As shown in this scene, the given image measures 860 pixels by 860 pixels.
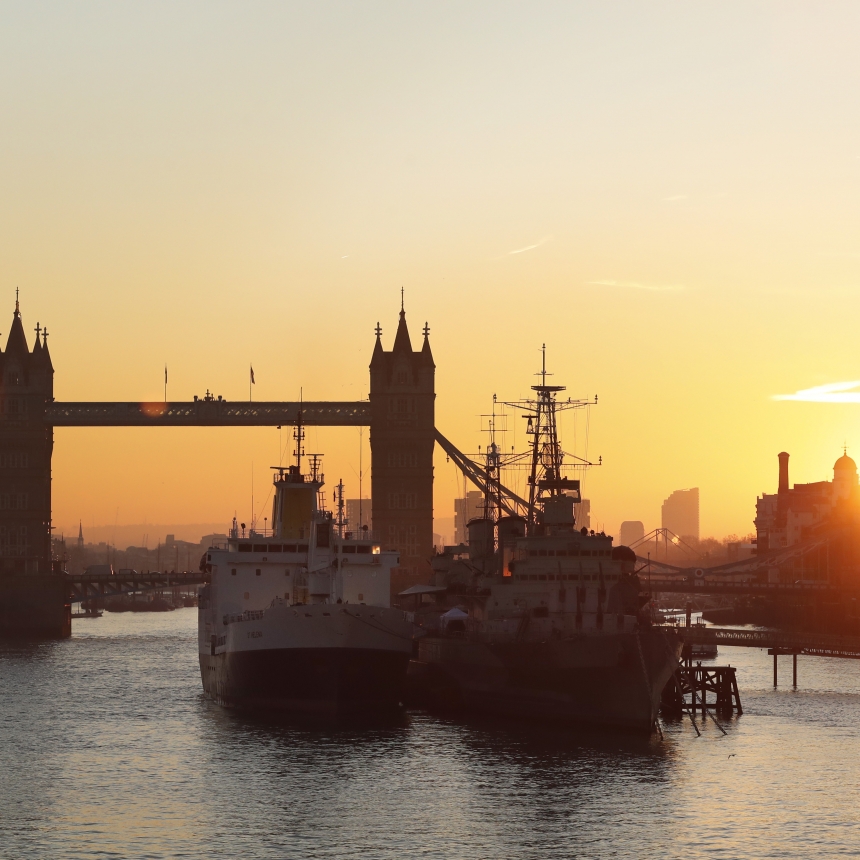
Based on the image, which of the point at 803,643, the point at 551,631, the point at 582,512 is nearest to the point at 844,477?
the point at 582,512

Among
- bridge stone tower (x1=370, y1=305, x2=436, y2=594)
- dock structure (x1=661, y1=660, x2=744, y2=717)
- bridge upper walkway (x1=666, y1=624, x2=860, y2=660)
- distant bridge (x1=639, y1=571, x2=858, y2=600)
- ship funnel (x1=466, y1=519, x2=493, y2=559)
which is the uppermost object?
bridge stone tower (x1=370, y1=305, x2=436, y2=594)

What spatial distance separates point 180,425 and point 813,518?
80.8 metres

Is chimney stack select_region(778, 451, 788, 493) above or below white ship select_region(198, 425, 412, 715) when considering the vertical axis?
above

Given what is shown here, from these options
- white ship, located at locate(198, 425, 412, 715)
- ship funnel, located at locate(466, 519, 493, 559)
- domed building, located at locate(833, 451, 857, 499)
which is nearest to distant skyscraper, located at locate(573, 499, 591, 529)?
ship funnel, located at locate(466, 519, 493, 559)

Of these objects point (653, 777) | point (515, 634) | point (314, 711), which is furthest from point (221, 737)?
point (653, 777)

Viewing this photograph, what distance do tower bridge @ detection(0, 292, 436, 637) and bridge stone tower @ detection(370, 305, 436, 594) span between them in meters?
0.09

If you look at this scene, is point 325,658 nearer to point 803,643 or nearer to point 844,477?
point 803,643

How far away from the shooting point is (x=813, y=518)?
177 meters

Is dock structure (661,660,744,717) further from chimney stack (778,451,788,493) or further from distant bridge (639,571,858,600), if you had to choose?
chimney stack (778,451,788,493)

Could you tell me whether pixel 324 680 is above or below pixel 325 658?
below

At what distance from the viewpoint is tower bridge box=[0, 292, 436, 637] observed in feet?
425

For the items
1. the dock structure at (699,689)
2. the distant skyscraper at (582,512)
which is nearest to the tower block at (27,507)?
the distant skyscraper at (582,512)

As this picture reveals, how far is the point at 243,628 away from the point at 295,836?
68.9 feet

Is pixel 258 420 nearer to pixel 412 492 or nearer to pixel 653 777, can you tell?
pixel 412 492
